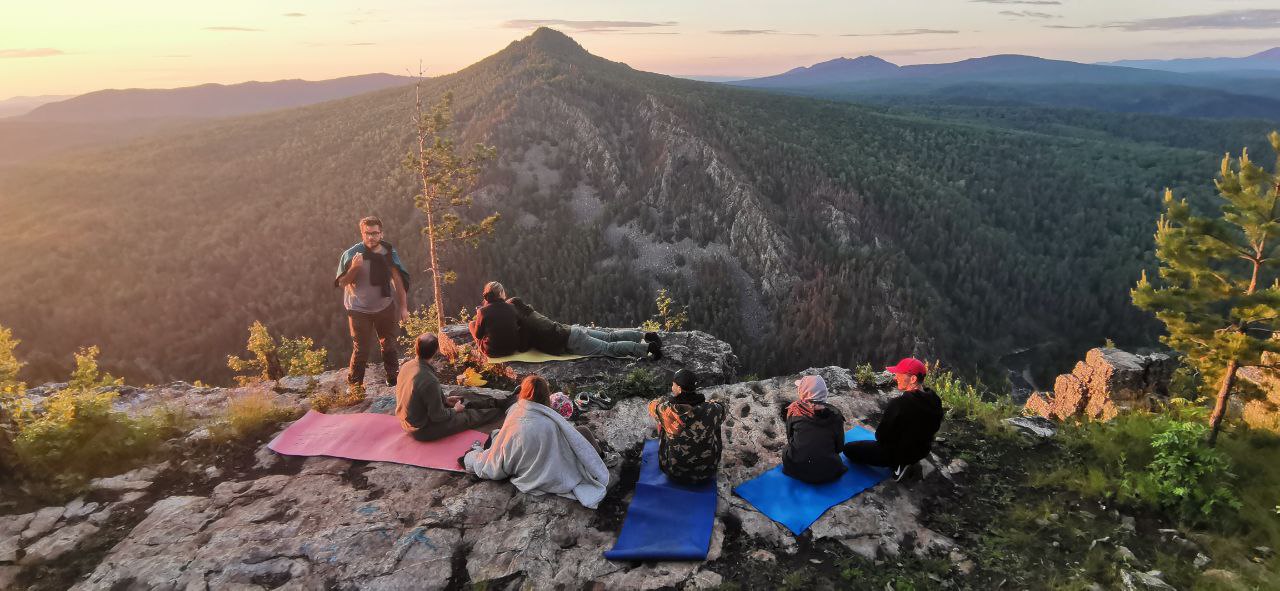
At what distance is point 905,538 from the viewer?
24.6 feet

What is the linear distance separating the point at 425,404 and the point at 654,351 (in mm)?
5256

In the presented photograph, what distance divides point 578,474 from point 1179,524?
795cm

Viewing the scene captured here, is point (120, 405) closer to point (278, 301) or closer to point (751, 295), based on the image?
point (278, 301)

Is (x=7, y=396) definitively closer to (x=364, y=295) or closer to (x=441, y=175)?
(x=364, y=295)

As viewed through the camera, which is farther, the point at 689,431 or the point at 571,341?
the point at 571,341

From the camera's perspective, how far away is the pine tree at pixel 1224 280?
8.56m

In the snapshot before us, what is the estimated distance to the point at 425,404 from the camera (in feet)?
28.8

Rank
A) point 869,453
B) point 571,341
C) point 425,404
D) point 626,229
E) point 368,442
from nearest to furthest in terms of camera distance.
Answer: point 869,453
point 425,404
point 368,442
point 571,341
point 626,229

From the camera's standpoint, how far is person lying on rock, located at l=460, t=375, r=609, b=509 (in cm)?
767

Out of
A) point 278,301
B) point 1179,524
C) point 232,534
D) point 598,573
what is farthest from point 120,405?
point 278,301

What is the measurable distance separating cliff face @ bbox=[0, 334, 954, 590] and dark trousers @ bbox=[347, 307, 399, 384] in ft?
7.45

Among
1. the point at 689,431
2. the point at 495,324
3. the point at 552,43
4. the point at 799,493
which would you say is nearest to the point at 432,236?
the point at 495,324

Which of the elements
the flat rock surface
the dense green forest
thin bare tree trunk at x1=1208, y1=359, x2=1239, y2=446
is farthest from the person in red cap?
the dense green forest

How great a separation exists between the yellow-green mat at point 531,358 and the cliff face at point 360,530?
346cm
